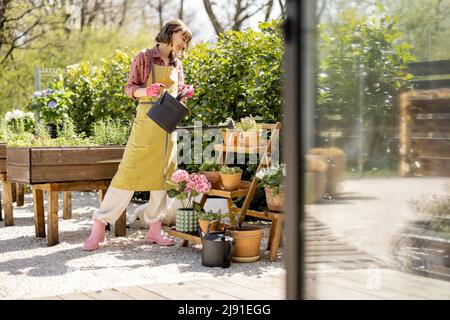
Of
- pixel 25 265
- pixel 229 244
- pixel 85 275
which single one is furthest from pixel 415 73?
pixel 25 265

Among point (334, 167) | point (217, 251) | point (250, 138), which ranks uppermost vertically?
point (250, 138)

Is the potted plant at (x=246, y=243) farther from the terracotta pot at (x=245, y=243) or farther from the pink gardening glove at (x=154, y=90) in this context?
the pink gardening glove at (x=154, y=90)

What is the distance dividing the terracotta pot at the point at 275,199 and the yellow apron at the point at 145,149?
819 mm

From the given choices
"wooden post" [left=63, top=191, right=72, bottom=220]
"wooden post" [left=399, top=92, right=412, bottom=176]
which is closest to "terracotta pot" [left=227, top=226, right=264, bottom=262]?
"wooden post" [left=399, top=92, right=412, bottom=176]

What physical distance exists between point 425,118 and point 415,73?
0.27 metres

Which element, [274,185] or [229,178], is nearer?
[274,185]

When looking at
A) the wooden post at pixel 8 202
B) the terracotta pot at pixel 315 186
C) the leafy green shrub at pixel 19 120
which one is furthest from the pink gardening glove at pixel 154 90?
the leafy green shrub at pixel 19 120

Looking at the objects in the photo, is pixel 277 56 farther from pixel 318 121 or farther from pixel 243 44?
pixel 318 121

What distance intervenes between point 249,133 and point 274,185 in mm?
435

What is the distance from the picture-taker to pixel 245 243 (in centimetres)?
389

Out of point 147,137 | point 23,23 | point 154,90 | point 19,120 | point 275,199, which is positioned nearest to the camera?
point 275,199

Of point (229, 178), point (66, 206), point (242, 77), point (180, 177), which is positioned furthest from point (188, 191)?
point (66, 206)

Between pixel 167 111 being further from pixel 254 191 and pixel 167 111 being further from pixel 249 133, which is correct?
pixel 254 191

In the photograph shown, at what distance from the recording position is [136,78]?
4.29 metres
